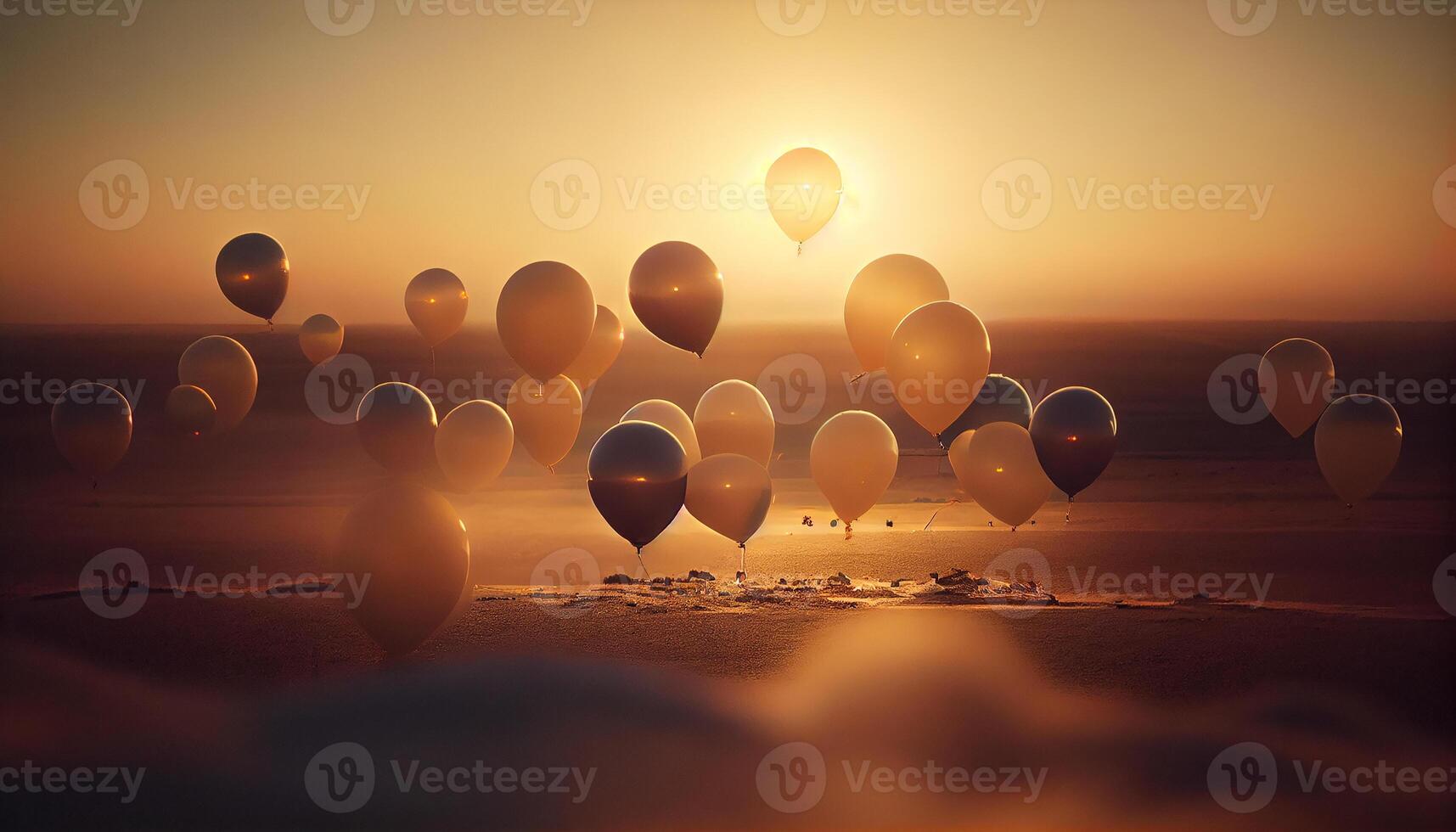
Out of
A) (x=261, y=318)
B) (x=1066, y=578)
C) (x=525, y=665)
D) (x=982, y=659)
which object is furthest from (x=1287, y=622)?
(x=261, y=318)

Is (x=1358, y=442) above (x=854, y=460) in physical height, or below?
above

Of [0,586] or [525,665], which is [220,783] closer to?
[525,665]

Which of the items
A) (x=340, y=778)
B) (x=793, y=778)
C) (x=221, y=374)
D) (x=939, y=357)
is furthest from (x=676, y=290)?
(x=221, y=374)
